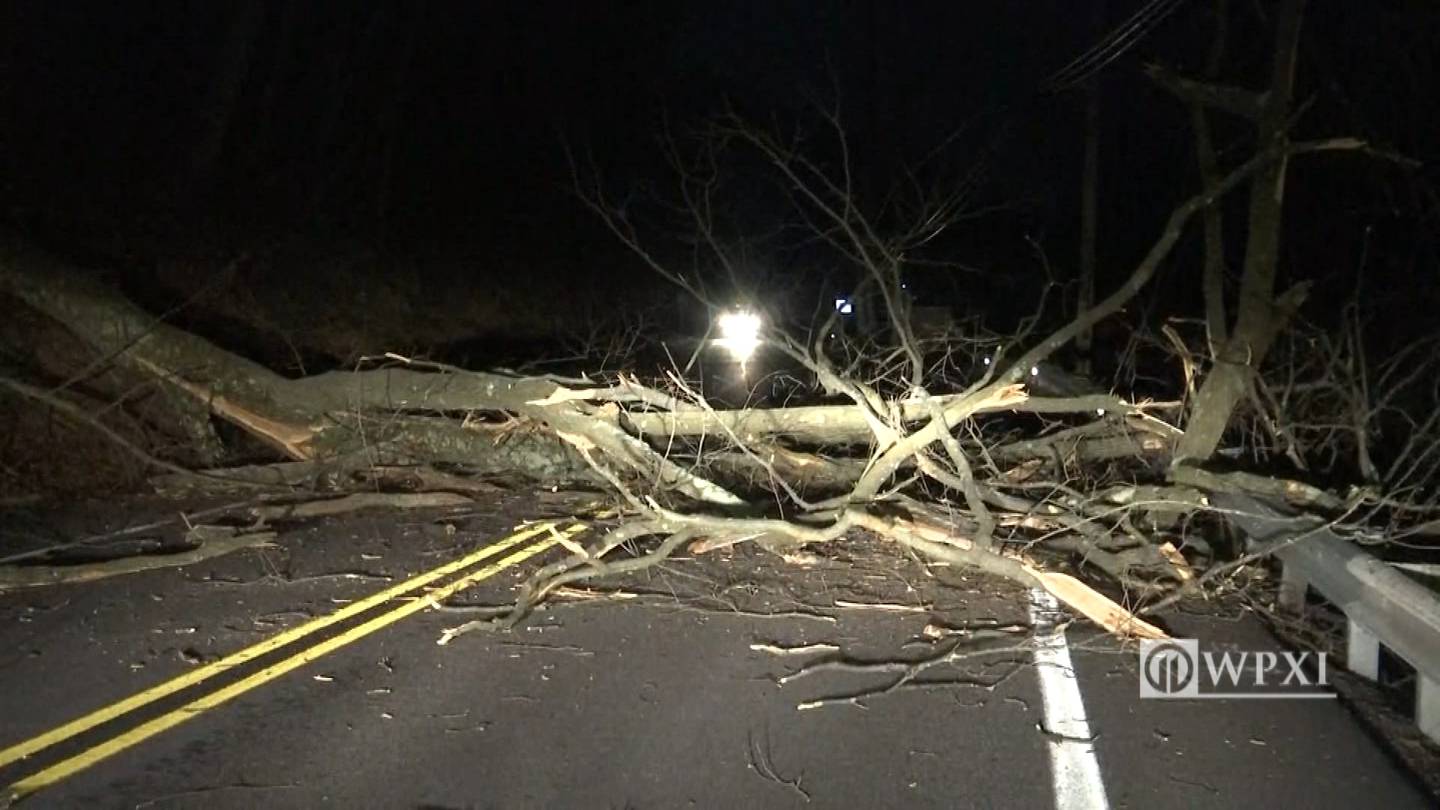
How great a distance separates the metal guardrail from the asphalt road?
40cm

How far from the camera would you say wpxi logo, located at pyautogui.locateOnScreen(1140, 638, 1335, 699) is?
219 inches

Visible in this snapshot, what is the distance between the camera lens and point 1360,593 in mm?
5469

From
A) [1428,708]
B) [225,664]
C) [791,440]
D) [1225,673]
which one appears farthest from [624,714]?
[791,440]

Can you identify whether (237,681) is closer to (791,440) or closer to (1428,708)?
(1428,708)

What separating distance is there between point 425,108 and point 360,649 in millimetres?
22096

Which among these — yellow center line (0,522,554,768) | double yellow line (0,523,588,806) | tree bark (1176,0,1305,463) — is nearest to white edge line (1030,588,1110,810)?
tree bark (1176,0,1305,463)

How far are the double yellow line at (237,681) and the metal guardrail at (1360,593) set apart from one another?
4908 millimetres

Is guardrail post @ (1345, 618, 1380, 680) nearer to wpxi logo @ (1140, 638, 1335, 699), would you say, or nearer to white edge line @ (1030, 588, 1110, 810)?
wpxi logo @ (1140, 638, 1335, 699)

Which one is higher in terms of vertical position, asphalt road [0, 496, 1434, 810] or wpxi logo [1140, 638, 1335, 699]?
wpxi logo [1140, 638, 1335, 699]

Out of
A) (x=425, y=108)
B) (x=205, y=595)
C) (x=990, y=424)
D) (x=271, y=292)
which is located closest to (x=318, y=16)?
(x=425, y=108)

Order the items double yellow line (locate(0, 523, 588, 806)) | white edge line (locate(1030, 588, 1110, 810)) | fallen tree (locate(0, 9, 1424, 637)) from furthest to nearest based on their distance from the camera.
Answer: fallen tree (locate(0, 9, 1424, 637)), double yellow line (locate(0, 523, 588, 806)), white edge line (locate(1030, 588, 1110, 810))

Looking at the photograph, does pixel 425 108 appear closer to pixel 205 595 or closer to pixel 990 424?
pixel 990 424

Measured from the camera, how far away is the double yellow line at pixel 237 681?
15.2ft

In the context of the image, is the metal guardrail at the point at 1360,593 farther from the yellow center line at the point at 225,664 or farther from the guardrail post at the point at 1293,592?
the yellow center line at the point at 225,664
